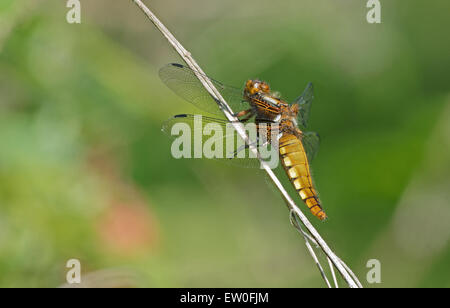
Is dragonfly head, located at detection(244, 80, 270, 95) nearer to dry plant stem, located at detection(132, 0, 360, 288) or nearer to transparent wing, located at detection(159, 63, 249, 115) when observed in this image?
transparent wing, located at detection(159, 63, 249, 115)

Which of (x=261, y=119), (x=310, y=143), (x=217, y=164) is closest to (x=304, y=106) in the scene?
(x=310, y=143)

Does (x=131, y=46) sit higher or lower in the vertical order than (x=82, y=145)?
higher

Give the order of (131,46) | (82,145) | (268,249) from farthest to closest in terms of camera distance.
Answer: (131,46) → (268,249) → (82,145)

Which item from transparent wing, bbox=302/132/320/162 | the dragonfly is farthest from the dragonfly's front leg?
transparent wing, bbox=302/132/320/162

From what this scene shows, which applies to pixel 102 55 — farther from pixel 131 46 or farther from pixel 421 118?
pixel 421 118

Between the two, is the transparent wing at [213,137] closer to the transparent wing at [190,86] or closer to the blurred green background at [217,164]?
the transparent wing at [190,86]

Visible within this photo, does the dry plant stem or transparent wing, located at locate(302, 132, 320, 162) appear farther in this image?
transparent wing, located at locate(302, 132, 320, 162)
